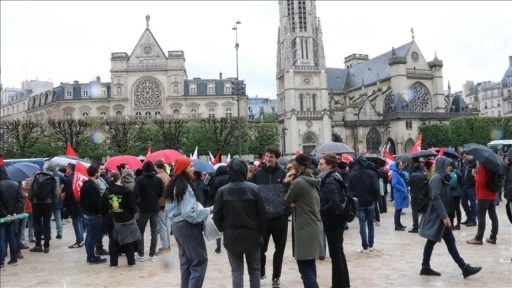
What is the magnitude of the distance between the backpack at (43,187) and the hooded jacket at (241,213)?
6.67 metres

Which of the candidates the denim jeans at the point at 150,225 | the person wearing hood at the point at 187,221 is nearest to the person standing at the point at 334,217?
the person wearing hood at the point at 187,221

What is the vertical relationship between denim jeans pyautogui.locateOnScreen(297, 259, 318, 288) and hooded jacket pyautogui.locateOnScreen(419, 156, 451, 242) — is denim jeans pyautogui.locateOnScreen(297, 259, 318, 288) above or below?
below

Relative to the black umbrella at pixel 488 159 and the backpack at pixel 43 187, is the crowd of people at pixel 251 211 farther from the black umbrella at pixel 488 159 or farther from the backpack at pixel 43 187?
the black umbrella at pixel 488 159

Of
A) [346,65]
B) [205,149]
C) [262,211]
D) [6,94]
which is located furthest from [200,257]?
[6,94]

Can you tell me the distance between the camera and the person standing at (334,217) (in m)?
7.18

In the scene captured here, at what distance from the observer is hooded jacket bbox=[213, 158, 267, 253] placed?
6.14 metres

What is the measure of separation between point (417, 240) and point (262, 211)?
271 inches

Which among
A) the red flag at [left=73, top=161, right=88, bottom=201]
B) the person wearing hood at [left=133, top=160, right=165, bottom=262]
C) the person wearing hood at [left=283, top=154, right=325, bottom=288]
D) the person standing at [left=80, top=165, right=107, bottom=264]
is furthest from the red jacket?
the red flag at [left=73, top=161, right=88, bottom=201]

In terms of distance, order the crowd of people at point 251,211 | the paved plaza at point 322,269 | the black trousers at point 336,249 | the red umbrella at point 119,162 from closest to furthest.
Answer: the crowd of people at point 251,211, the black trousers at point 336,249, the paved plaza at point 322,269, the red umbrella at point 119,162

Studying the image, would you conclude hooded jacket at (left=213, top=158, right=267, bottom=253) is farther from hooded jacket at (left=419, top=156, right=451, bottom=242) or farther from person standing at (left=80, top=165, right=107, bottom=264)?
person standing at (left=80, top=165, right=107, bottom=264)

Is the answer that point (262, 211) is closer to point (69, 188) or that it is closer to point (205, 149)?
point (69, 188)

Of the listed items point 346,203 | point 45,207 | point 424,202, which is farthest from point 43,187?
point 424,202

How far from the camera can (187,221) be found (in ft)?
21.4

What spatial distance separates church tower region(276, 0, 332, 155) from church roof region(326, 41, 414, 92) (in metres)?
13.2
